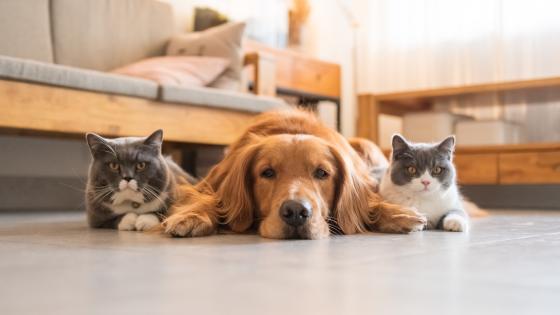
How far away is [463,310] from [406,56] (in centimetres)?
496

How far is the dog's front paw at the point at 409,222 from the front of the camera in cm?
199

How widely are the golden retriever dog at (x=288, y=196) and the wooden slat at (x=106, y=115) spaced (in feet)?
3.62

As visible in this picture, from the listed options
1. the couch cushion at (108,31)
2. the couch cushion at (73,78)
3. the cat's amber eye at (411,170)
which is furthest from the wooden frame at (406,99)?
the cat's amber eye at (411,170)

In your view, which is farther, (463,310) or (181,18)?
(181,18)

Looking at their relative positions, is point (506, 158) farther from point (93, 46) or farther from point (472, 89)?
point (93, 46)

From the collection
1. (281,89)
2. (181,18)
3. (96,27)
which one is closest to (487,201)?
(281,89)

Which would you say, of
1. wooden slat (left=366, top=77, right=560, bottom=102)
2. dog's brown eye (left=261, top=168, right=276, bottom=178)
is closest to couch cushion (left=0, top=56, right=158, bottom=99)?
dog's brown eye (left=261, top=168, right=276, bottom=178)

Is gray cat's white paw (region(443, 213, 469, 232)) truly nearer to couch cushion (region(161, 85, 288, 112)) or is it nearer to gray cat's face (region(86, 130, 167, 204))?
gray cat's face (region(86, 130, 167, 204))

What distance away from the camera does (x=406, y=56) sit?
558 cm

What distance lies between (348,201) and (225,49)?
2.29 m

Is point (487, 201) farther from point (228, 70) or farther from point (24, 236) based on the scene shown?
point (24, 236)

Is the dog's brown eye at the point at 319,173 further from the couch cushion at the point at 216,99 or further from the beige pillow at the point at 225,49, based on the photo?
the beige pillow at the point at 225,49

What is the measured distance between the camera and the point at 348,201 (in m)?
2.00

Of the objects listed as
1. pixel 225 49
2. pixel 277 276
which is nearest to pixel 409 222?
pixel 277 276
